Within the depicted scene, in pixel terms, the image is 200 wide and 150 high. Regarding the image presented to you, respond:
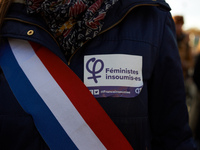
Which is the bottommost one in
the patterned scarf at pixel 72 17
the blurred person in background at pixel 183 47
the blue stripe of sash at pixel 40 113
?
the blurred person in background at pixel 183 47

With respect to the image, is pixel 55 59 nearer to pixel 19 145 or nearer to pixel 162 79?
pixel 19 145

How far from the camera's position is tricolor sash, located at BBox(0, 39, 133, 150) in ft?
4.13

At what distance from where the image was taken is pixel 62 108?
1275mm

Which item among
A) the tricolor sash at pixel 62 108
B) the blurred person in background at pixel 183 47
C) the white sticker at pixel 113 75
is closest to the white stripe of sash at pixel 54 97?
the tricolor sash at pixel 62 108

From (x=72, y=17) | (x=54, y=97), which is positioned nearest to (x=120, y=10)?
(x=72, y=17)

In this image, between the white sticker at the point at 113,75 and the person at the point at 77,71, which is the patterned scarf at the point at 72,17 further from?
the white sticker at the point at 113,75

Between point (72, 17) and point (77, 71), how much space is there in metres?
→ 0.27

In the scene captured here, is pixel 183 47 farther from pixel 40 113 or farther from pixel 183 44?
pixel 40 113

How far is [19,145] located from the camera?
124cm

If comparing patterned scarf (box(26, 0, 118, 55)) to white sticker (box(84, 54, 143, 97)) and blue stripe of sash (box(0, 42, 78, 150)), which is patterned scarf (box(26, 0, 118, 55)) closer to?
white sticker (box(84, 54, 143, 97))

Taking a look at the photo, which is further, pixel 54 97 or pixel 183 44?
pixel 183 44

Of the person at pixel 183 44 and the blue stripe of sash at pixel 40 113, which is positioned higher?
the blue stripe of sash at pixel 40 113

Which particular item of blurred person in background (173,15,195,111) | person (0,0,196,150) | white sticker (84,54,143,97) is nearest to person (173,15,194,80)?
blurred person in background (173,15,195,111)

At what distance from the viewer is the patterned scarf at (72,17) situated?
4.26 ft
